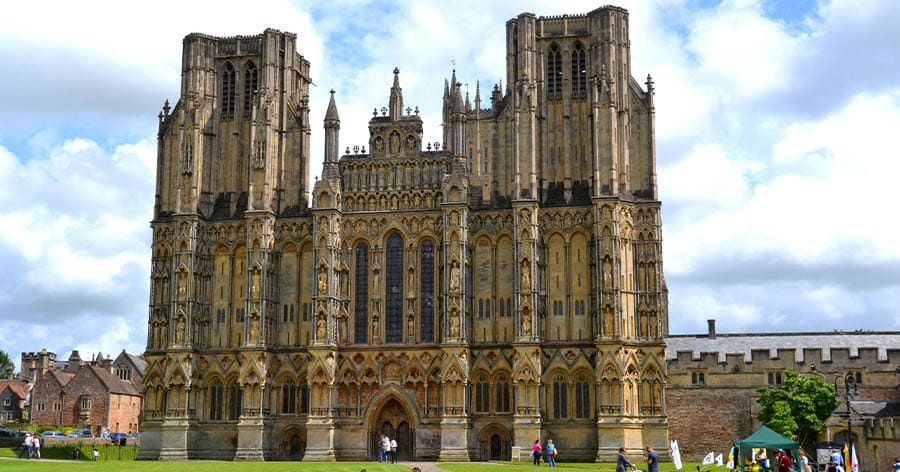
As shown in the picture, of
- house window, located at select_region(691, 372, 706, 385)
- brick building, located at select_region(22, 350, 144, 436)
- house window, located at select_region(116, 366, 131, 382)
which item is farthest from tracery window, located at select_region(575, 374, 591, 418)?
house window, located at select_region(116, 366, 131, 382)

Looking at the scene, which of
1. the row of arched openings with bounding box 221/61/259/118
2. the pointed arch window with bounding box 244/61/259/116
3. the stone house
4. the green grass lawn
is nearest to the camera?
the green grass lawn

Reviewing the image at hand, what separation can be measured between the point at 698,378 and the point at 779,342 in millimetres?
9155

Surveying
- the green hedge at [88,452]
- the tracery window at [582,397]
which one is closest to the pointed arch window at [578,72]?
the tracery window at [582,397]

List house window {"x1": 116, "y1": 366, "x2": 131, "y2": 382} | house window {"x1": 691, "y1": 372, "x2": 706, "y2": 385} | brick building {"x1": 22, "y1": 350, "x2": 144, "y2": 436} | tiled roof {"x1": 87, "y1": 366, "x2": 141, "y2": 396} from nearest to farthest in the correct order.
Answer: house window {"x1": 691, "y1": 372, "x2": 706, "y2": 385}
brick building {"x1": 22, "y1": 350, "x2": 144, "y2": 436}
tiled roof {"x1": 87, "y1": 366, "x2": 141, "y2": 396}
house window {"x1": 116, "y1": 366, "x2": 131, "y2": 382}

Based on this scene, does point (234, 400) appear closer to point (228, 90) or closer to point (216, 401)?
point (216, 401)

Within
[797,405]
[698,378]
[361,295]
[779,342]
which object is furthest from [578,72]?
[779,342]

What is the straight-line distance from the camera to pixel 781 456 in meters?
39.1

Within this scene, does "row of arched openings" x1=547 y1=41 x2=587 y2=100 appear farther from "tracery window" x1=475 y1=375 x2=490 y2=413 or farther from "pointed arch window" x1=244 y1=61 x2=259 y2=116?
"pointed arch window" x1=244 y1=61 x2=259 y2=116

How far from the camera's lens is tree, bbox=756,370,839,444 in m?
60.7

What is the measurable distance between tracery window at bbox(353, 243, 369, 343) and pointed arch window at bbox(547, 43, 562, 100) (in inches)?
601

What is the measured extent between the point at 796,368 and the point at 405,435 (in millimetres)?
26185

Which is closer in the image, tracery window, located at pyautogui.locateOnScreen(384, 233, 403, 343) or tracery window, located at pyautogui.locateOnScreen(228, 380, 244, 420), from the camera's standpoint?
tracery window, located at pyautogui.locateOnScreen(384, 233, 403, 343)

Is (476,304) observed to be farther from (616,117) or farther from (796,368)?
(796,368)

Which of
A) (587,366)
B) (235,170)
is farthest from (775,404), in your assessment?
(235,170)
